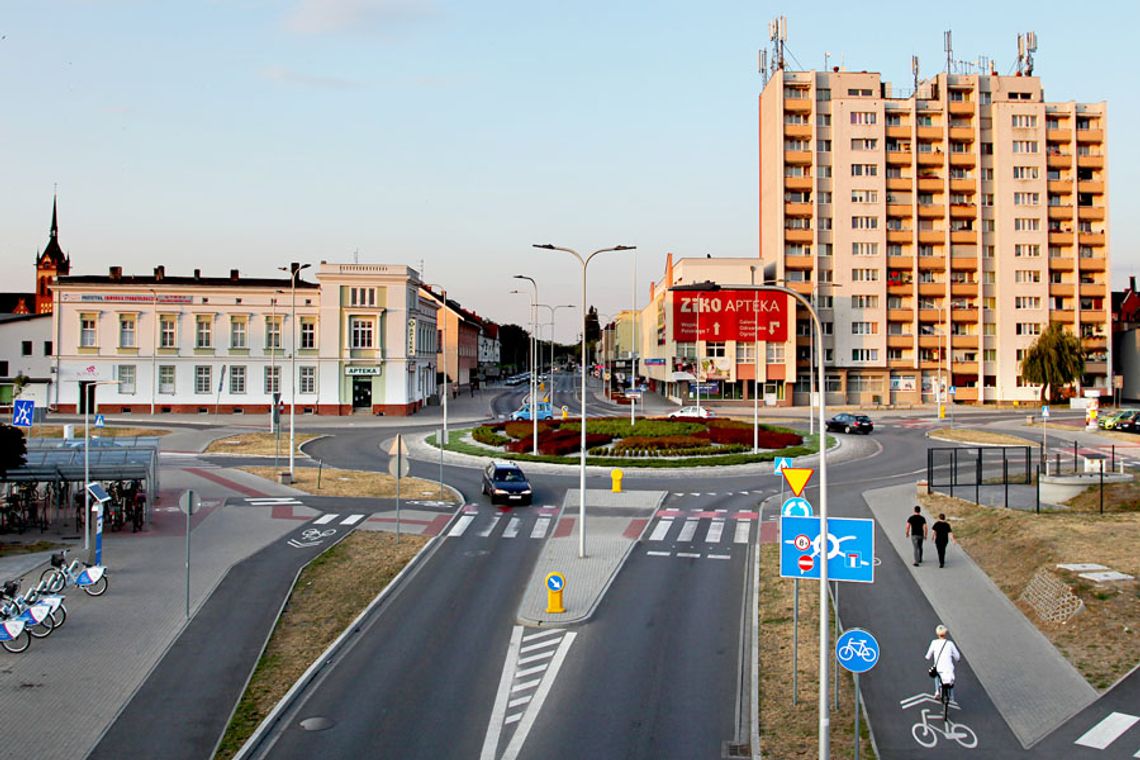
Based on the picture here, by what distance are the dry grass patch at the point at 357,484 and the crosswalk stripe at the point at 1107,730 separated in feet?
76.9

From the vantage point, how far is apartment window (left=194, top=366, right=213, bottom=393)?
72.9 meters

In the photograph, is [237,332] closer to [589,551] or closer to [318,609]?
[589,551]

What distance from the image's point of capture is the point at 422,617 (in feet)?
63.1

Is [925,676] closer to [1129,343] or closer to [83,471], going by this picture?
[83,471]

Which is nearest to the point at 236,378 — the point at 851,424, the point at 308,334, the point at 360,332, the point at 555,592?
the point at 308,334

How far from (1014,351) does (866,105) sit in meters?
29.3

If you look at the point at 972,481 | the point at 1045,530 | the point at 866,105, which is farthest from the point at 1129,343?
the point at 1045,530

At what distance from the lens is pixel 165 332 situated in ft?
237

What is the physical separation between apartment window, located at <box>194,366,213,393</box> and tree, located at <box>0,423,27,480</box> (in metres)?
49.8

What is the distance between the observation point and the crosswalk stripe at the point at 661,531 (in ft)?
89.3

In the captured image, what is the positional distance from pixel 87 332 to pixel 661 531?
60934 millimetres

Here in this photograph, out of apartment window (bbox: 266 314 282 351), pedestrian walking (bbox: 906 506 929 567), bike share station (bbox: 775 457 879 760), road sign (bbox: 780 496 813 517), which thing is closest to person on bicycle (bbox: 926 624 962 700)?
bike share station (bbox: 775 457 879 760)

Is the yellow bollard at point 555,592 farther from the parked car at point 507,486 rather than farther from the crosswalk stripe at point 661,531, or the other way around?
the parked car at point 507,486

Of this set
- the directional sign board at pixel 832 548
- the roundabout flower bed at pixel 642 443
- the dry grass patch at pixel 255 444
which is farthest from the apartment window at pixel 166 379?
the directional sign board at pixel 832 548
